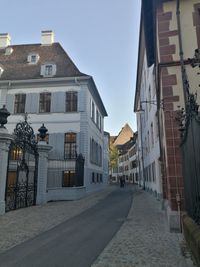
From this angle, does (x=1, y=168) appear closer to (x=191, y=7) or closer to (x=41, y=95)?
(x=191, y=7)

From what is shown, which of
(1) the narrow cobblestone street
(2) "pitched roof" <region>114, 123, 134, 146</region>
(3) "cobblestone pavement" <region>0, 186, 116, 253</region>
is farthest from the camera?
(2) "pitched roof" <region>114, 123, 134, 146</region>

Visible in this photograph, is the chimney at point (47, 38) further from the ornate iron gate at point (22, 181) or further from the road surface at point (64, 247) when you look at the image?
the road surface at point (64, 247)

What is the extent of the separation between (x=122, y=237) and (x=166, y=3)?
8620 mm

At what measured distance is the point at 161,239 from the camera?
7.12m

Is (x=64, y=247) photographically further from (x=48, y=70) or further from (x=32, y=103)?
(x=48, y=70)

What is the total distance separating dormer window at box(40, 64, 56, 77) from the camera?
25.1 m

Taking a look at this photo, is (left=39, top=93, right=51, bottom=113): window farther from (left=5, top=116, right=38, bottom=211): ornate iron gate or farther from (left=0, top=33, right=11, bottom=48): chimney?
(left=0, top=33, right=11, bottom=48): chimney

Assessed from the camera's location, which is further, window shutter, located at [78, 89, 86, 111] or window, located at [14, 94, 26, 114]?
window, located at [14, 94, 26, 114]

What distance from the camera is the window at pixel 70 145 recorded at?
2289 cm

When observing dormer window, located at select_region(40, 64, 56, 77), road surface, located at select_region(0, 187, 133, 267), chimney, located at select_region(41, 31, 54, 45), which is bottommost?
road surface, located at select_region(0, 187, 133, 267)

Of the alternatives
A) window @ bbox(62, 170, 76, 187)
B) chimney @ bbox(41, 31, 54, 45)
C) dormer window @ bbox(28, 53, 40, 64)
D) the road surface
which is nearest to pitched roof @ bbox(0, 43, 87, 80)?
dormer window @ bbox(28, 53, 40, 64)

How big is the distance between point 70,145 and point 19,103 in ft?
22.6

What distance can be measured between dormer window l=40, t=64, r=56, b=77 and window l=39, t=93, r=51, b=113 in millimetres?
2104

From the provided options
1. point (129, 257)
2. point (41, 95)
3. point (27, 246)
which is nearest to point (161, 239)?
point (129, 257)
